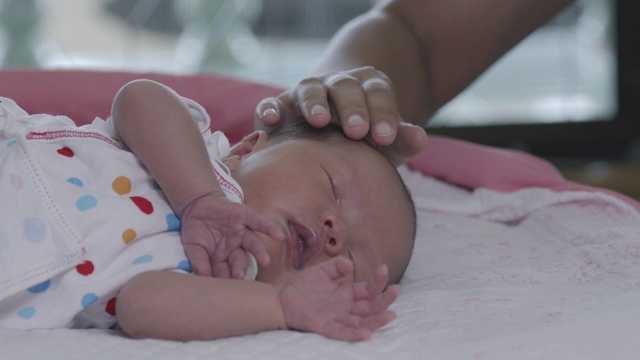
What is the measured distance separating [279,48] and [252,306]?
2619 mm

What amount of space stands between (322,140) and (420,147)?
0.45 ft

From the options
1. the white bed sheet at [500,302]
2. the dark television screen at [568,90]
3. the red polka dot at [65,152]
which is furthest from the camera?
the dark television screen at [568,90]

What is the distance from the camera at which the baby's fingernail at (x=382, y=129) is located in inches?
42.4

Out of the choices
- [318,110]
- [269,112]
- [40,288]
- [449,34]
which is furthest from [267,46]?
[40,288]

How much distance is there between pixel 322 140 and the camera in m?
1.09

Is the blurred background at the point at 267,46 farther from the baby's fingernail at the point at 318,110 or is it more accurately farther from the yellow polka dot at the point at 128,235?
the yellow polka dot at the point at 128,235

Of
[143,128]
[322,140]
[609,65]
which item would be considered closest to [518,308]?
[322,140]

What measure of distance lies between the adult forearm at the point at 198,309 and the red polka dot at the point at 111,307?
0.06 m

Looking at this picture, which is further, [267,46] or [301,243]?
[267,46]

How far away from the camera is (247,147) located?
1148mm

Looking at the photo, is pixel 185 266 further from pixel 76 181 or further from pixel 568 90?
pixel 568 90

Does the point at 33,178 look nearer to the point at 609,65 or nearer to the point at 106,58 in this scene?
the point at 106,58

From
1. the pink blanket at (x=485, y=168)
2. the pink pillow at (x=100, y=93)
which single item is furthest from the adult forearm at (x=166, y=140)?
the pink blanket at (x=485, y=168)

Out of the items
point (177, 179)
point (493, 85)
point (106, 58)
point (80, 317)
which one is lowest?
point (493, 85)
